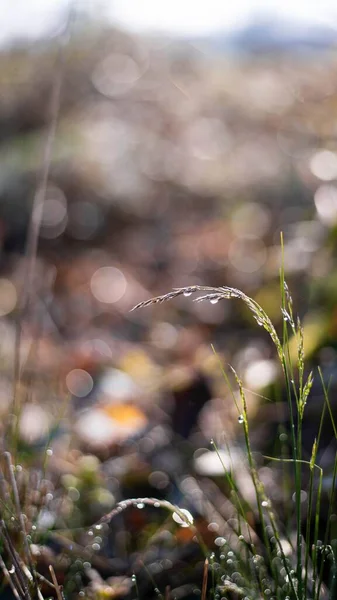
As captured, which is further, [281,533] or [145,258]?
[145,258]

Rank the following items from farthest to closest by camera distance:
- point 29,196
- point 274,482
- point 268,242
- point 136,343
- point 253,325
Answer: point 29,196, point 268,242, point 136,343, point 253,325, point 274,482

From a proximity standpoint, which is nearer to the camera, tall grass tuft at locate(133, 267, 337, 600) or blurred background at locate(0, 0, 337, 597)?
tall grass tuft at locate(133, 267, 337, 600)

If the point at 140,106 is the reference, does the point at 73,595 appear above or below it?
below

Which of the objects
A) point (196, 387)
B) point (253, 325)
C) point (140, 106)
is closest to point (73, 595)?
point (196, 387)

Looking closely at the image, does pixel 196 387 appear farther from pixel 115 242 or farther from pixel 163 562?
pixel 115 242

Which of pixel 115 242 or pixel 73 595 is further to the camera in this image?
pixel 115 242

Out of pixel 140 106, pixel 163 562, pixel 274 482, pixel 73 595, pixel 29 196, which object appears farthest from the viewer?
pixel 140 106

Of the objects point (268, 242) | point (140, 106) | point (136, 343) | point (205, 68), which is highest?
point (205, 68)

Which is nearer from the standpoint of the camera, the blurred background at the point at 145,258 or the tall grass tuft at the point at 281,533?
the tall grass tuft at the point at 281,533
